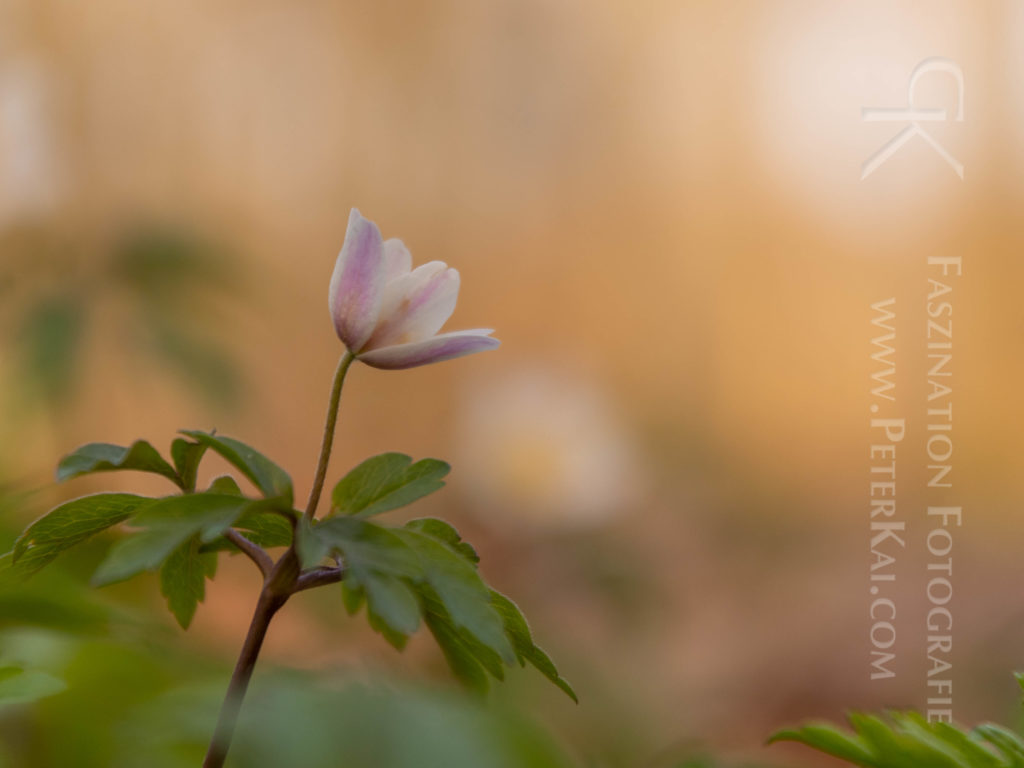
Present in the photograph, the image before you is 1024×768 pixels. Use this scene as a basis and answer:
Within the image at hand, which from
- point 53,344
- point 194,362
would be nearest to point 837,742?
point 194,362

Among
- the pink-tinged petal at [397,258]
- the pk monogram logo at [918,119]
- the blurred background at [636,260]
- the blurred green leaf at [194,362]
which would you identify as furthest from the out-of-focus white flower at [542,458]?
the pink-tinged petal at [397,258]

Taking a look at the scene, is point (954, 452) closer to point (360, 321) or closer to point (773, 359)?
point (773, 359)

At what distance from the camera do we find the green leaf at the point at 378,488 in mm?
295

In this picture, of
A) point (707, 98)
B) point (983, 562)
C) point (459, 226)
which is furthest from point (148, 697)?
point (707, 98)

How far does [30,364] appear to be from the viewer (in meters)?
1.17

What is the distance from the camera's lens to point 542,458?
2.53m

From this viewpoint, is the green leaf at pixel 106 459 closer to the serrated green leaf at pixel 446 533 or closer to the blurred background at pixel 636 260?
the serrated green leaf at pixel 446 533

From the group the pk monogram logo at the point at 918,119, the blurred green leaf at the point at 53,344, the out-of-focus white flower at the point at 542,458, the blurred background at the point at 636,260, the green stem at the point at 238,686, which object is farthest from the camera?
the pk monogram logo at the point at 918,119

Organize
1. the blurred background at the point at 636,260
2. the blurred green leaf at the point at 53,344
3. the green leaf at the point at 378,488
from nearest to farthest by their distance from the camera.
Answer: the green leaf at the point at 378,488 → the blurred green leaf at the point at 53,344 → the blurred background at the point at 636,260

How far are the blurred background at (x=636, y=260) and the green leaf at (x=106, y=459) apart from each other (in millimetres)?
1785

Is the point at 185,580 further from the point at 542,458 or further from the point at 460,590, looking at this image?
the point at 542,458

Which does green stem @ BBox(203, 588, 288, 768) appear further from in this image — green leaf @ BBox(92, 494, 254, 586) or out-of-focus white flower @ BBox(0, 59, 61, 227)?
out-of-focus white flower @ BBox(0, 59, 61, 227)

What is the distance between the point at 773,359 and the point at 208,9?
2.90 m

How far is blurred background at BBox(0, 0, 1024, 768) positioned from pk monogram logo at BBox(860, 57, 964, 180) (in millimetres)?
39
